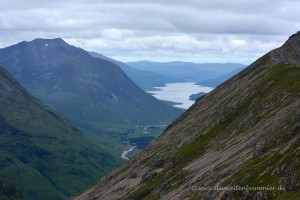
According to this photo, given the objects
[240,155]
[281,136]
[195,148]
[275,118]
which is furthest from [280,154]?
[195,148]

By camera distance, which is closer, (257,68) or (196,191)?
(196,191)

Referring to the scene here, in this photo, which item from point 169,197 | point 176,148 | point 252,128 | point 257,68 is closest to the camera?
point 169,197

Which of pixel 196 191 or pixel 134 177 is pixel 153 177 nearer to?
pixel 134 177

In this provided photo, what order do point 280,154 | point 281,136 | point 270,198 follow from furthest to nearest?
point 281,136 < point 280,154 < point 270,198

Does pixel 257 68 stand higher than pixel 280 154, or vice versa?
pixel 257 68

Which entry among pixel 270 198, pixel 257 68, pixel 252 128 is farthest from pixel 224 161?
pixel 257 68

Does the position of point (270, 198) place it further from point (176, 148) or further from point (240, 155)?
point (176, 148)

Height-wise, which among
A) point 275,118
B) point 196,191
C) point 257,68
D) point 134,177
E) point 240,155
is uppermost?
point 257,68
